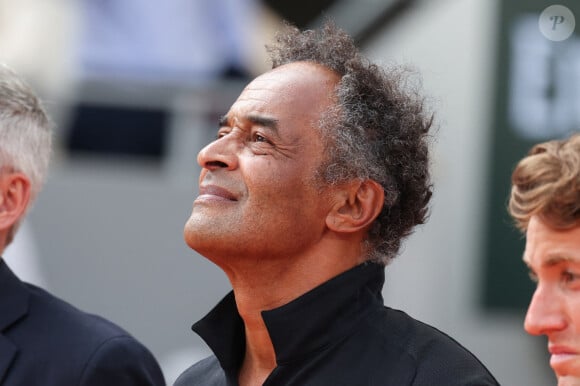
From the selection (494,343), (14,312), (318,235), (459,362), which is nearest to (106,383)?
(14,312)

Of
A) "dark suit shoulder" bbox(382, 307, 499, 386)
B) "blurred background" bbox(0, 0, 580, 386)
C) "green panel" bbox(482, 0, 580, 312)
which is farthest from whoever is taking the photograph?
"green panel" bbox(482, 0, 580, 312)

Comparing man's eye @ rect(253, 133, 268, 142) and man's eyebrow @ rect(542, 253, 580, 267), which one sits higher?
man's eye @ rect(253, 133, 268, 142)

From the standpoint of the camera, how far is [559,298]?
3.17 meters

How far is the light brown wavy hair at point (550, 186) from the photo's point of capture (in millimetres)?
3148

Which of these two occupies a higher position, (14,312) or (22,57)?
(22,57)

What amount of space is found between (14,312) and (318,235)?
40.2 inches

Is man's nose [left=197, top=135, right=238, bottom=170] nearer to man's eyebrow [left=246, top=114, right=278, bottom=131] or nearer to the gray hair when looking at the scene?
man's eyebrow [left=246, top=114, right=278, bottom=131]

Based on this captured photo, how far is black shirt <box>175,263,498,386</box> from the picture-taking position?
10.1 ft

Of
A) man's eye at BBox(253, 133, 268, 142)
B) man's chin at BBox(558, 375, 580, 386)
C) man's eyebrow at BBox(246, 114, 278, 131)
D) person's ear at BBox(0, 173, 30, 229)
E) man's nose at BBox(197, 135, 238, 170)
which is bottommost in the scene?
man's chin at BBox(558, 375, 580, 386)

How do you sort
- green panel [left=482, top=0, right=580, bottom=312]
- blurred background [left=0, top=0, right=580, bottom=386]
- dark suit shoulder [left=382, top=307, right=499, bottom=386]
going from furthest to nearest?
1. green panel [left=482, top=0, right=580, bottom=312]
2. blurred background [left=0, top=0, right=580, bottom=386]
3. dark suit shoulder [left=382, top=307, right=499, bottom=386]

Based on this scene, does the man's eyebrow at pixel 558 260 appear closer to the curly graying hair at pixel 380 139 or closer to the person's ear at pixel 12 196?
the curly graying hair at pixel 380 139

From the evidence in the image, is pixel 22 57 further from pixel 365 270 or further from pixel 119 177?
pixel 365 270

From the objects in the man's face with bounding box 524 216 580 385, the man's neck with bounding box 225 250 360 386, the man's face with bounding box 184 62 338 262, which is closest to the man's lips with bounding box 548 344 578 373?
the man's face with bounding box 524 216 580 385

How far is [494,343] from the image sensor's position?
923 cm
